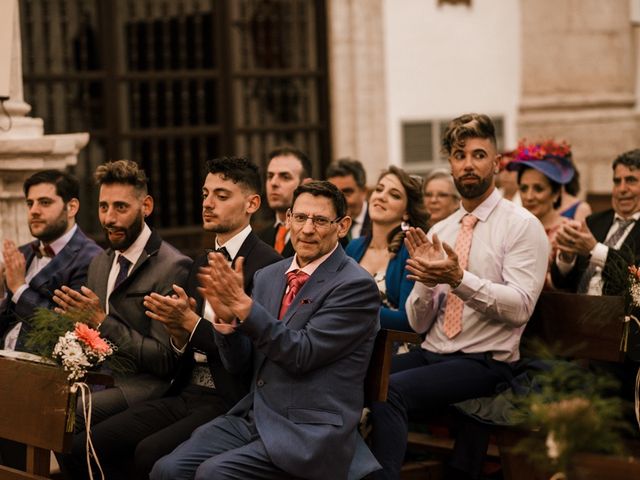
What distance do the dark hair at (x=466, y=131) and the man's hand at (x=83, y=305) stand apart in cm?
185

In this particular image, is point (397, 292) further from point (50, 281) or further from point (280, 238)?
point (50, 281)

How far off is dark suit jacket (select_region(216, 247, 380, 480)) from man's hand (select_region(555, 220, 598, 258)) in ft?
4.46

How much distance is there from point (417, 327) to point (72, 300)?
166 centimetres

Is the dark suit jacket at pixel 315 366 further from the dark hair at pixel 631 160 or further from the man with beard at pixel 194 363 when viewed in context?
the dark hair at pixel 631 160

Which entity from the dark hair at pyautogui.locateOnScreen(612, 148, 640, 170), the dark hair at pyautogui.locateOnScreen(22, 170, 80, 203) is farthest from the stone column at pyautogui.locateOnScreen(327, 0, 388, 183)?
the dark hair at pyautogui.locateOnScreen(22, 170, 80, 203)

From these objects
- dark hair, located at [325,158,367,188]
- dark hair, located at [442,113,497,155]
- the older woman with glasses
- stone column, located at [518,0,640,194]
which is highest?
stone column, located at [518,0,640,194]

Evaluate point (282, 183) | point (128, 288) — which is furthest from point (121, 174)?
point (282, 183)

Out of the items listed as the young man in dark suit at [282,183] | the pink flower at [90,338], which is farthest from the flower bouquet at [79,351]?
the young man in dark suit at [282,183]

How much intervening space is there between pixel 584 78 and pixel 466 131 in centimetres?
626

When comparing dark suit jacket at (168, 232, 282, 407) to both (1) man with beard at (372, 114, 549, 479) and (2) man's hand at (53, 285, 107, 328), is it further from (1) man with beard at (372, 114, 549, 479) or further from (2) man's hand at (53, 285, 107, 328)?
(1) man with beard at (372, 114, 549, 479)

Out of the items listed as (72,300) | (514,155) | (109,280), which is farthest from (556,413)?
(514,155)

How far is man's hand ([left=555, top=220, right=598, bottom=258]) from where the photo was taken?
5910 mm

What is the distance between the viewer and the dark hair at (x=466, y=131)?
19.1ft

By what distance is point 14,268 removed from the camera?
622 centimetres
